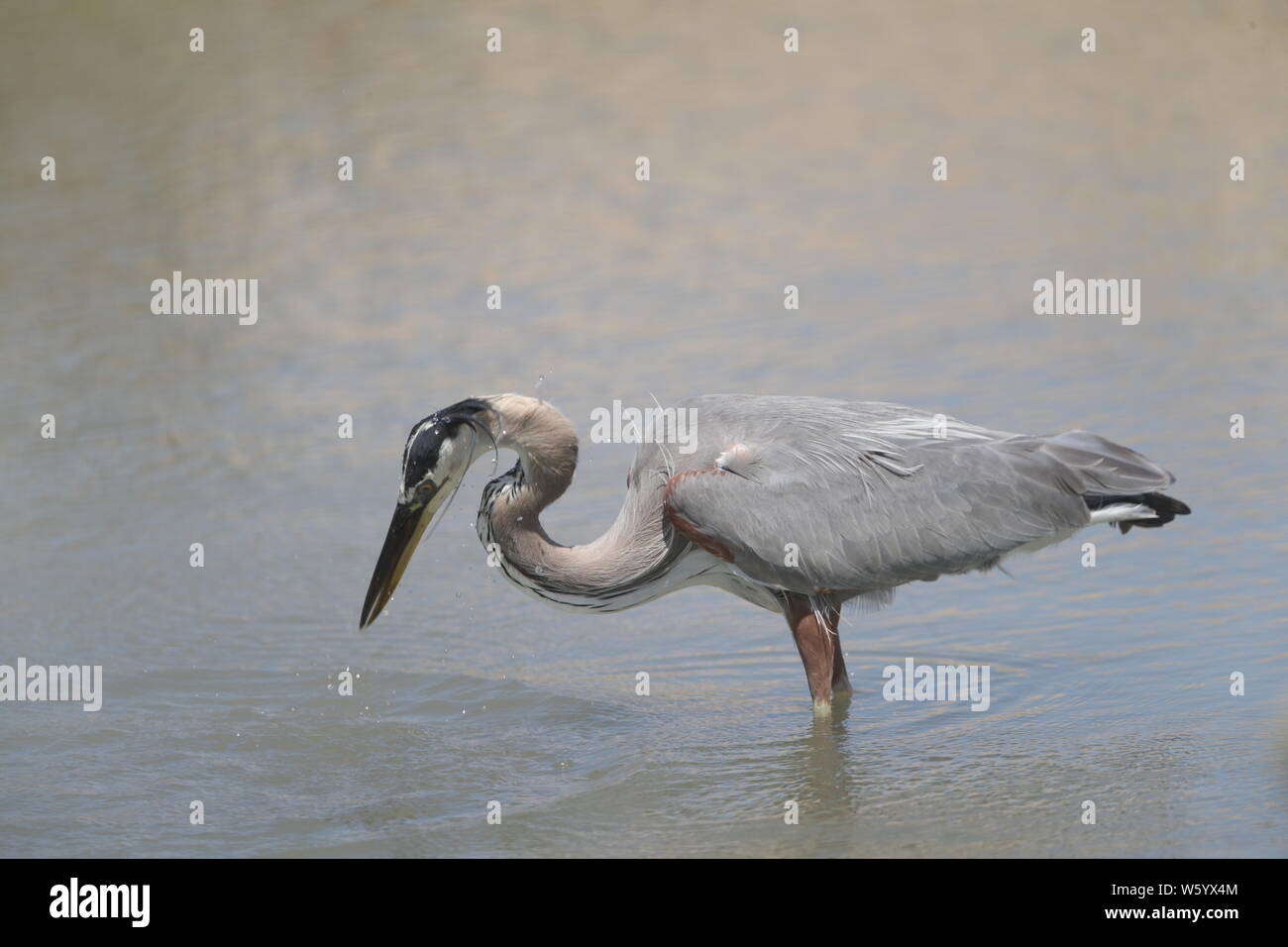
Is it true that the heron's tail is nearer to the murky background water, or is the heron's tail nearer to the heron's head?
the murky background water

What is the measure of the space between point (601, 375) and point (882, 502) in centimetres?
560

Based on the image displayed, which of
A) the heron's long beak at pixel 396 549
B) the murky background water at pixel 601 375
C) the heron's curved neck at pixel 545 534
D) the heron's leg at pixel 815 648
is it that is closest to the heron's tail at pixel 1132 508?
the murky background water at pixel 601 375

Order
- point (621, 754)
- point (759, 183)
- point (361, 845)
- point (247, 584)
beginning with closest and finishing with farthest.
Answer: point (361, 845), point (621, 754), point (247, 584), point (759, 183)

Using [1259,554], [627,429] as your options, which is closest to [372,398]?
[627,429]

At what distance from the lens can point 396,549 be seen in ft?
Result: 26.3

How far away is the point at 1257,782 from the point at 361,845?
3.61m

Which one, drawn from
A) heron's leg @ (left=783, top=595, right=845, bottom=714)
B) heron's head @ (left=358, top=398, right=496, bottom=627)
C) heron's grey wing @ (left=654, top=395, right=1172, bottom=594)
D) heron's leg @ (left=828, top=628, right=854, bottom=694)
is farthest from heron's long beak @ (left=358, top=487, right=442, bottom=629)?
heron's leg @ (left=828, top=628, right=854, bottom=694)

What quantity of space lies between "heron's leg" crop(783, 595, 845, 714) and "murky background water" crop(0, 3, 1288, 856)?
9.7 inches

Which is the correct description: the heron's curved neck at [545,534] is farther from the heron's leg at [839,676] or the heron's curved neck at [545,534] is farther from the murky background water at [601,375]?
the heron's leg at [839,676]

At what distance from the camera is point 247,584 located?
10586mm

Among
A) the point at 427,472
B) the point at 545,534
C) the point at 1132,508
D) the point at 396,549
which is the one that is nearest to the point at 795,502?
the point at 545,534

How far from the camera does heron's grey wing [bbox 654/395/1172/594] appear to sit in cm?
779

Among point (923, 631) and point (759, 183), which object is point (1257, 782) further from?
point (759, 183)

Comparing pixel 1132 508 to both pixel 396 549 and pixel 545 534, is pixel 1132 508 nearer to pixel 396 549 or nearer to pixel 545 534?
pixel 545 534
